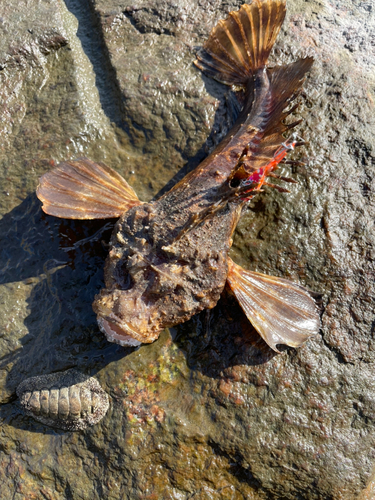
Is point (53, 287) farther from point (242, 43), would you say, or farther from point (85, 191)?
point (242, 43)

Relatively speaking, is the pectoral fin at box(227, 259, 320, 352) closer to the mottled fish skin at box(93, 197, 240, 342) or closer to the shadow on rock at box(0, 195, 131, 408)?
the mottled fish skin at box(93, 197, 240, 342)

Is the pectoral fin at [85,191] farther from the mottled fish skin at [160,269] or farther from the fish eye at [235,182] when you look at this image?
the fish eye at [235,182]

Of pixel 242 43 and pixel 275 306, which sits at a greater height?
pixel 242 43

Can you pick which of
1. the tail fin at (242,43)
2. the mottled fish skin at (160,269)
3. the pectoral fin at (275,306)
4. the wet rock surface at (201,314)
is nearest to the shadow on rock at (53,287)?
the wet rock surface at (201,314)

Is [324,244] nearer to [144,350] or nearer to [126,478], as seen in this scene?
[144,350]

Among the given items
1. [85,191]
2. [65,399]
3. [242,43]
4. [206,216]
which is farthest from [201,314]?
[242,43]

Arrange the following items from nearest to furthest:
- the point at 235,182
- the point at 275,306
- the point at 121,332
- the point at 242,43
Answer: the point at 121,332 < the point at 235,182 < the point at 275,306 < the point at 242,43

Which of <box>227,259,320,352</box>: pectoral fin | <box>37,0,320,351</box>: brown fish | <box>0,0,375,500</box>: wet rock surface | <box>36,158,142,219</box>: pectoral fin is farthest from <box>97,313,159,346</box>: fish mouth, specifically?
<box>36,158,142,219</box>: pectoral fin
